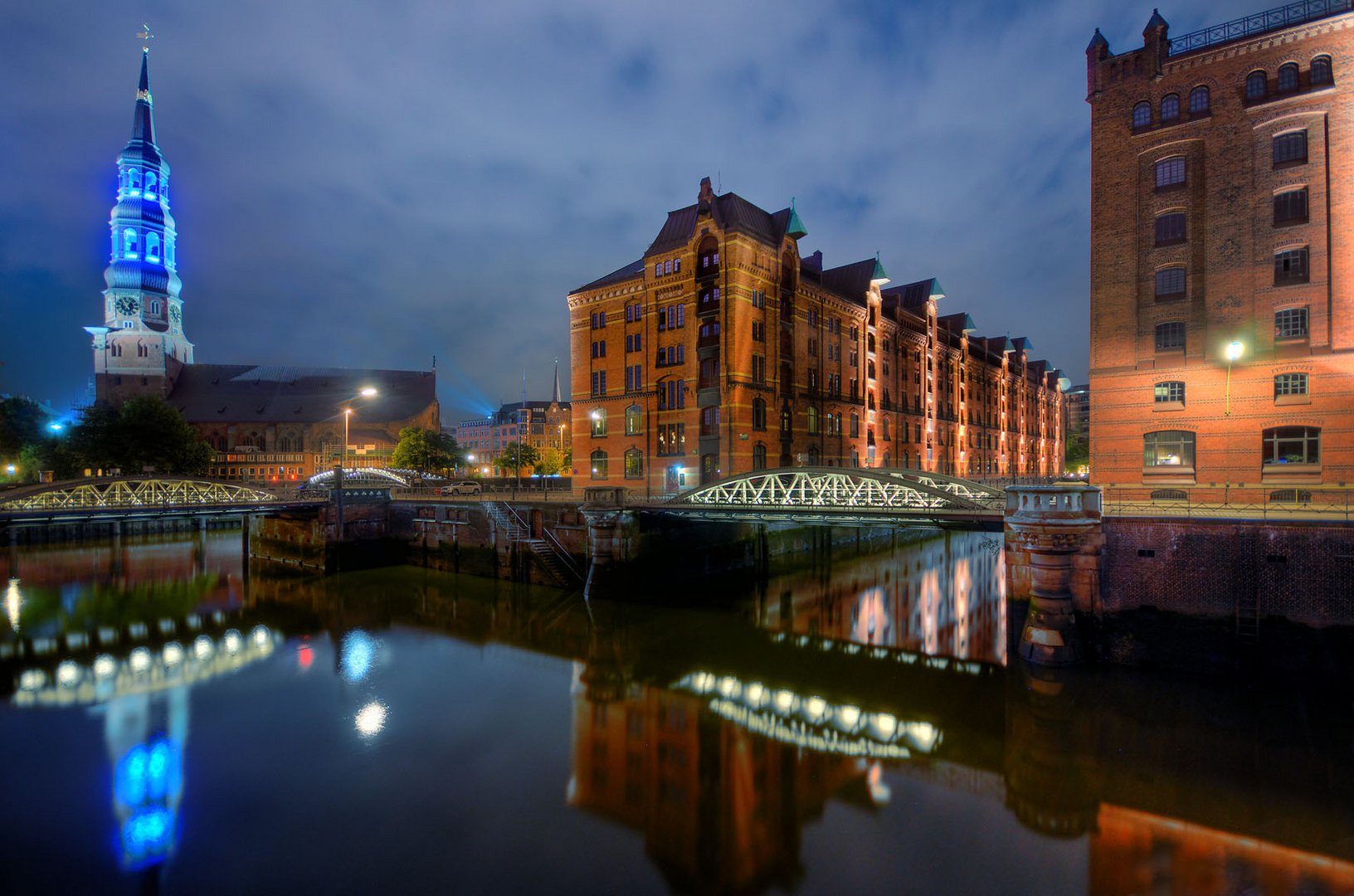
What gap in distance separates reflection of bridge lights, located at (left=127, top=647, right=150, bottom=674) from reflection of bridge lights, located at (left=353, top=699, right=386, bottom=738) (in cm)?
959

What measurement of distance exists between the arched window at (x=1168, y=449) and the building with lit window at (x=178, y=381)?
82746 millimetres

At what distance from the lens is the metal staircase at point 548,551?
30.6 metres

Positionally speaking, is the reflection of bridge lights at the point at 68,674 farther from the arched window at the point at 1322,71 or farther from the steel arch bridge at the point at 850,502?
the arched window at the point at 1322,71

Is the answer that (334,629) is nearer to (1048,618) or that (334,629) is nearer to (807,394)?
(1048,618)

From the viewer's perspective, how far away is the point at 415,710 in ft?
55.9

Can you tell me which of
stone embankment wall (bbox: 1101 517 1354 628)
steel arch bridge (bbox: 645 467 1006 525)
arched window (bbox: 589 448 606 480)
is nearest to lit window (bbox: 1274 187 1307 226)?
stone embankment wall (bbox: 1101 517 1354 628)

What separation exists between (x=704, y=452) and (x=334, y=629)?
21.4 metres

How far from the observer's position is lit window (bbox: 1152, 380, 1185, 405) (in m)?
25.0

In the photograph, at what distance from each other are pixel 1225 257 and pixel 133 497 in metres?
52.1

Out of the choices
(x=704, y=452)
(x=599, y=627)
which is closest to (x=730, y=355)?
(x=704, y=452)

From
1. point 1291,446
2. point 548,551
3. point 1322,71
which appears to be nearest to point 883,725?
point 548,551

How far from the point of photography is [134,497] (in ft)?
103

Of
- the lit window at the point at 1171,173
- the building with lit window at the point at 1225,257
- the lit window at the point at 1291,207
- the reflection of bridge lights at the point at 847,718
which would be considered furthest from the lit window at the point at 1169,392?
the reflection of bridge lights at the point at 847,718

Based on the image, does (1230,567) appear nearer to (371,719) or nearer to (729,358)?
(371,719)
